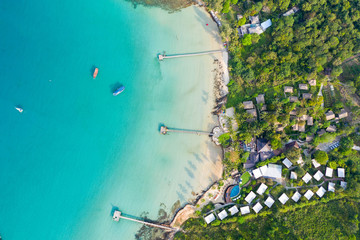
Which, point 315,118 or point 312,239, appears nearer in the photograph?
point 312,239

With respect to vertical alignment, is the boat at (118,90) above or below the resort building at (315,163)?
above

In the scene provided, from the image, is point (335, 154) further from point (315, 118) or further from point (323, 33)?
point (323, 33)

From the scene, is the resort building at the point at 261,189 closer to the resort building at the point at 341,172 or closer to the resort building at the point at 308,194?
the resort building at the point at 308,194

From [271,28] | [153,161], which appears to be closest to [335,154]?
[271,28]

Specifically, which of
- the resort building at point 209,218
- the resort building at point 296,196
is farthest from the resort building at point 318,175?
the resort building at point 209,218

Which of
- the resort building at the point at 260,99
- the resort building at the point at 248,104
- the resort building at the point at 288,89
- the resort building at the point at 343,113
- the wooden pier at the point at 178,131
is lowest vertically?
the resort building at the point at 343,113
